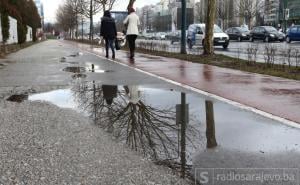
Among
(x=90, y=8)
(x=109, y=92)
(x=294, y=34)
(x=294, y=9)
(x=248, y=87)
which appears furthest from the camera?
(x=294, y=9)

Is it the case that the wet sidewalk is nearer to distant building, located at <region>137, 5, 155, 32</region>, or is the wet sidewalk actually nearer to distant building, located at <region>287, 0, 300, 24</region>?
distant building, located at <region>287, 0, 300, 24</region>

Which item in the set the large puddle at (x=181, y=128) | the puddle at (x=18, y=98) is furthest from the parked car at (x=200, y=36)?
the large puddle at (x=181, y=128)

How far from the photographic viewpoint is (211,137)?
5418mm

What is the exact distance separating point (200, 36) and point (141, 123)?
31267 millimetres

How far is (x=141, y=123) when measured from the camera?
241 inches

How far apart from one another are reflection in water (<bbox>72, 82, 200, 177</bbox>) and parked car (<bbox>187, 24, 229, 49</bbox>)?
26876mm

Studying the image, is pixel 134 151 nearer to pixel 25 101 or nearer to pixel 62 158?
pixel 62 158

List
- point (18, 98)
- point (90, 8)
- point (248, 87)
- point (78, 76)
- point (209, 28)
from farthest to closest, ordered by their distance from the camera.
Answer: point (90, 8)
point (209, 28)
point (78, 76)
point (248, 87)
point (18, 98)

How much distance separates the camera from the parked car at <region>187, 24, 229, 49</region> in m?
35.1

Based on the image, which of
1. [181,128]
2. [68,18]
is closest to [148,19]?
[68,18]

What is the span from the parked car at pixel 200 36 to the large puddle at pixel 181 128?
1063 inches

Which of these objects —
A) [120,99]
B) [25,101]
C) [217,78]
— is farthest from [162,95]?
[217,78]

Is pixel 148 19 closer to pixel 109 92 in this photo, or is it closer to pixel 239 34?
pixel 239 34

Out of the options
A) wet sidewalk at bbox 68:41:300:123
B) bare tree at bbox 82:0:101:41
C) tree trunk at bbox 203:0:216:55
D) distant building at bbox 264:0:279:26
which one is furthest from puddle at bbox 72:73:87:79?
distant building at bbox 264:0:279:26
